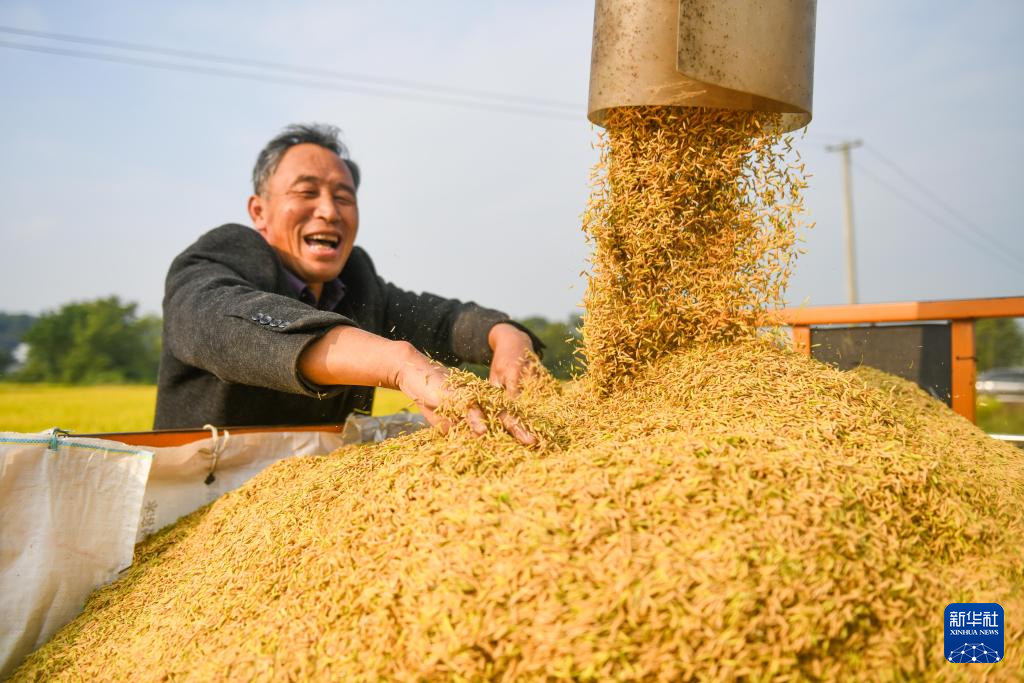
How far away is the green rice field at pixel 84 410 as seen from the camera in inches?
279

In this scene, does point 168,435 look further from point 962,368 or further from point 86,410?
point 86,410

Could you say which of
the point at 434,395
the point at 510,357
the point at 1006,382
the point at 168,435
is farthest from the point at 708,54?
the point at 1006,382

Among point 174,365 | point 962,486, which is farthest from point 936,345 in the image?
point 174,365

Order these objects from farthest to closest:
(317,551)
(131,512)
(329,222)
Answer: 1. (329,222)
2. (131,512)
3. (317,551)

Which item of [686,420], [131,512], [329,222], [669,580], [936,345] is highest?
[329,222]

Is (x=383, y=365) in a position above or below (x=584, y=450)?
above

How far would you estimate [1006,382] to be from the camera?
20.6 m

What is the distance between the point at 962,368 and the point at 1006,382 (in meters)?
22.2

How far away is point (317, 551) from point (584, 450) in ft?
2.01

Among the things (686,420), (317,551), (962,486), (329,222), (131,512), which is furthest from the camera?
(329,222)

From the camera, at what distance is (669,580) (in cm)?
107

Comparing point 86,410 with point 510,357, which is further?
point 86,410

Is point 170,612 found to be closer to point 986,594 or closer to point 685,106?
point 986,594

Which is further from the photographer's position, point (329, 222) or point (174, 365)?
point (329, 222)
